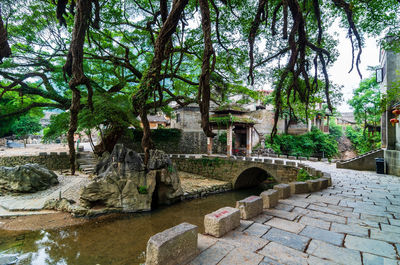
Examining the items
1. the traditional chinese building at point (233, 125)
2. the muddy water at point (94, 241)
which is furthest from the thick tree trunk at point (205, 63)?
the traditional chinese building at point (233, 125)

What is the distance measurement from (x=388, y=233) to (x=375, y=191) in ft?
13.0

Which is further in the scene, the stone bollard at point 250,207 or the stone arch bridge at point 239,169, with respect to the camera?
the stone arch bridge at point 239,169

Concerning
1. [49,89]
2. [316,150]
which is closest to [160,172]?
[49,89]

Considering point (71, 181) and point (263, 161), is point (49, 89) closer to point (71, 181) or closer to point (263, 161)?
point (71, 181)

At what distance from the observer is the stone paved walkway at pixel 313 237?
260 cm

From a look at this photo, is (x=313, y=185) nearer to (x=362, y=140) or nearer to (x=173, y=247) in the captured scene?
(x=173, y=247)

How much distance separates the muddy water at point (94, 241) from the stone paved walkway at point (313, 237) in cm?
478

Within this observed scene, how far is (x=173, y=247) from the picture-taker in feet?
7.63

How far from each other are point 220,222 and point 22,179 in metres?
13.1

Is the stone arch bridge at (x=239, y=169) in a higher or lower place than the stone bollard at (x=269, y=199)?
Answer: lower

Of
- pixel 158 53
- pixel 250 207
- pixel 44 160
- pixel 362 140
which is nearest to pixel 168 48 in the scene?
pixel 158 53

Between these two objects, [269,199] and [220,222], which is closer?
[220,222]

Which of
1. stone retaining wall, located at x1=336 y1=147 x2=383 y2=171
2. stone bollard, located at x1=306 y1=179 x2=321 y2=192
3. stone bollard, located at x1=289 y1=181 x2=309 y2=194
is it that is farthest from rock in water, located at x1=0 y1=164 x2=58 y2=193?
stone retaining wall, located at x1=336 y1=147 x2=383 y2=171

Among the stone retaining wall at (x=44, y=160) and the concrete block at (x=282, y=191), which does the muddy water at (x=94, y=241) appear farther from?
the stone retaining wall at (x=44, y=160)
